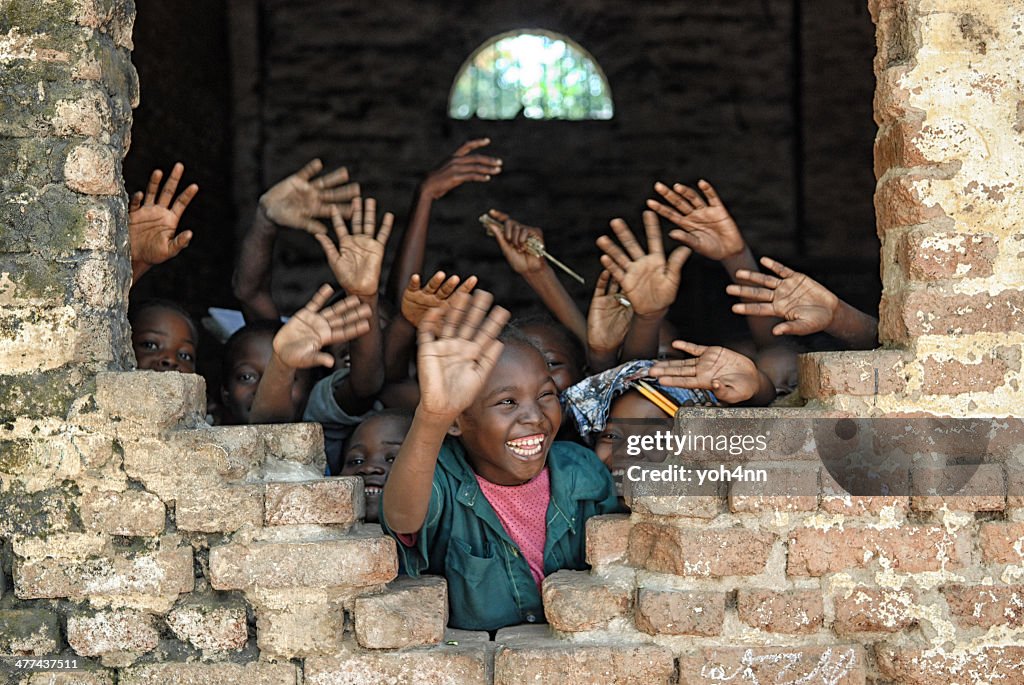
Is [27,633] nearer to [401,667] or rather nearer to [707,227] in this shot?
[401,667]

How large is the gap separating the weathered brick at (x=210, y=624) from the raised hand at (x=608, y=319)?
1.48 metres

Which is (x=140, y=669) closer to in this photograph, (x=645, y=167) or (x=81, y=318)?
(x=81, y=318)

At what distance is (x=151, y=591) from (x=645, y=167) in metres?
5.26

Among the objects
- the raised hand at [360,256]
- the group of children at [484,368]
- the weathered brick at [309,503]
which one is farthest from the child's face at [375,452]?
the weathered brick at [309,503]

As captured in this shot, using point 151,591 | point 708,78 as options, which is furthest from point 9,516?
point 708,78

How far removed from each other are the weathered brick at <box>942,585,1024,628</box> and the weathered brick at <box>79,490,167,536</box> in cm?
197

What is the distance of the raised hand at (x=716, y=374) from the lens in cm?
303

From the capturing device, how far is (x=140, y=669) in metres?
2.83

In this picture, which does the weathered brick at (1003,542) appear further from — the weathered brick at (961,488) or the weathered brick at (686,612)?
the weathered brick at (686,612)

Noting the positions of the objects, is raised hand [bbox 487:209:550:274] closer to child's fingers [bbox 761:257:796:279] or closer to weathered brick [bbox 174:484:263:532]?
child's fingers [bbox 761:257:796:279]

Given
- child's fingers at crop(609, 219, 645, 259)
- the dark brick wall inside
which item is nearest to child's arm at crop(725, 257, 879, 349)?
child's fingers at crop(609, 219, 645, 259)

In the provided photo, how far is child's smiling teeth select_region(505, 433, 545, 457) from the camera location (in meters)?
3.07

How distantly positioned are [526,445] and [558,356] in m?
0.89

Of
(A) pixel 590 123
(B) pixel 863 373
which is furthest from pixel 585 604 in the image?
(A) pixel 590 123
